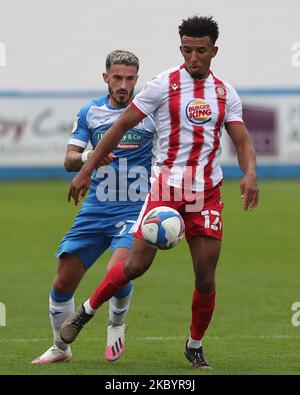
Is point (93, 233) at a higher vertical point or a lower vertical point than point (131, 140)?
lower

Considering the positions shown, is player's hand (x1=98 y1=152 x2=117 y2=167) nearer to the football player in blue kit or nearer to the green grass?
the football player in blue kit

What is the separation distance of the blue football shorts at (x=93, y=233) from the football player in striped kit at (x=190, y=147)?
0.54 m

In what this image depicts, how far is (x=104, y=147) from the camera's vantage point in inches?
307

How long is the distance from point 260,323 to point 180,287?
261 centimetres

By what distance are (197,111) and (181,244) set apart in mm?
10307

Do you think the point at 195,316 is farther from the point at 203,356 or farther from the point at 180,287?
the point at 180,287

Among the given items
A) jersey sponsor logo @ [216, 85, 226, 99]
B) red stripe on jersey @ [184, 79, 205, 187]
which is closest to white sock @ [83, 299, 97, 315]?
red stripe on jersey @ [184, 79, 205, 187]

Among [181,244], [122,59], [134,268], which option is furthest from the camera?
[181,244]

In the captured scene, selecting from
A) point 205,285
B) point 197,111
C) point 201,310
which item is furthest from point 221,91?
point 201,310

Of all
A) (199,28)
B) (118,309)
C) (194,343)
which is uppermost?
(199,28)

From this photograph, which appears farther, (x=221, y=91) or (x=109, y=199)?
(x=109, y=199)

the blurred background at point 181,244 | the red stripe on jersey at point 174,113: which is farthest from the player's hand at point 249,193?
the blurred background at point 181,244

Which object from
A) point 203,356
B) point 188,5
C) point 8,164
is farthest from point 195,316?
point 188,5

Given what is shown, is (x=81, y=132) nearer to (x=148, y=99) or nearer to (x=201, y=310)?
(x=148, y=99)
